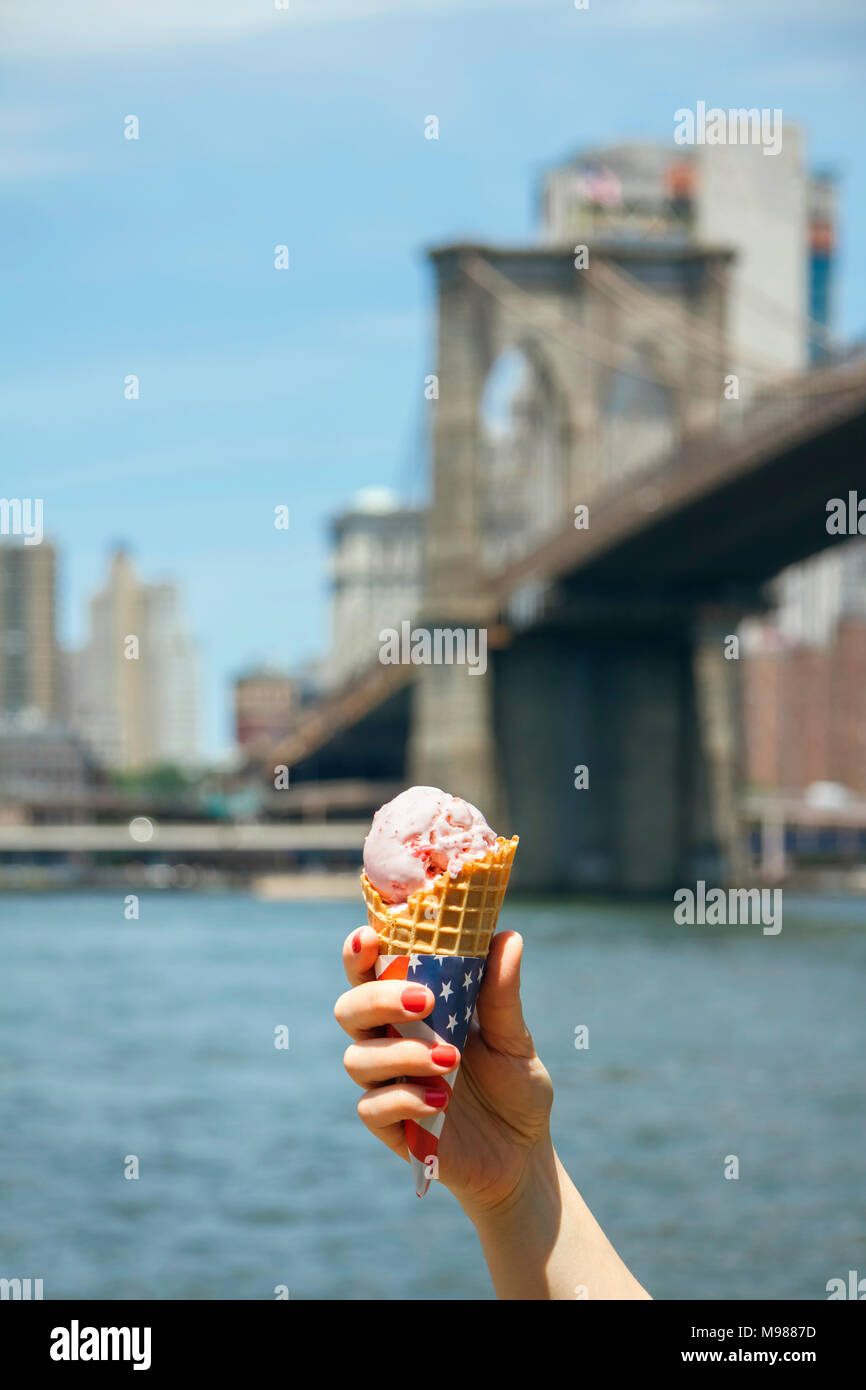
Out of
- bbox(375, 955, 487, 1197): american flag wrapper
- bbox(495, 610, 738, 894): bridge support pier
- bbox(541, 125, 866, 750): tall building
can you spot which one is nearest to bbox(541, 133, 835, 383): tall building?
bbox(541, 125, 866, 750): tall building

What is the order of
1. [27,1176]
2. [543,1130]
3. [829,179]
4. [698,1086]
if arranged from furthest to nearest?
[829,179]
[698,1086]
[27,1176]
[543,1130]

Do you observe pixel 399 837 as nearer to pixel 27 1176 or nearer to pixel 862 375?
pixel 27 1176

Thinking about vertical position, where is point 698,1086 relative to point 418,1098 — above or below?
below

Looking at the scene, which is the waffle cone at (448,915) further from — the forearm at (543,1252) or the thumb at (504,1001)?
the forearm at (543,1252)

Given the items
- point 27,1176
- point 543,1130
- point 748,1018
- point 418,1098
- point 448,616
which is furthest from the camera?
point 448,616

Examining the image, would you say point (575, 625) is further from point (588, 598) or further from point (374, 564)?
point (374, 564)
